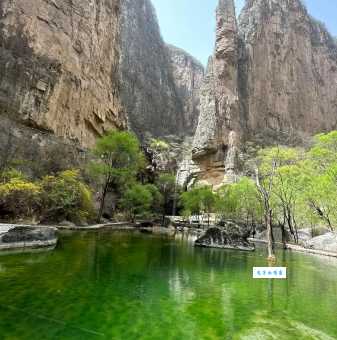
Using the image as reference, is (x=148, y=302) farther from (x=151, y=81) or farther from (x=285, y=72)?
A: (x=151, y=81)

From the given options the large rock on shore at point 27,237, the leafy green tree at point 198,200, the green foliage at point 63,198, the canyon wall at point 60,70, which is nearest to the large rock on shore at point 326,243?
the green foliage at point 63,198

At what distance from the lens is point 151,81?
4072 inches

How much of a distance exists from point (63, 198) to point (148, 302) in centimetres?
2072

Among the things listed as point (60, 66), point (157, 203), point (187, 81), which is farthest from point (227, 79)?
point (60, 66)

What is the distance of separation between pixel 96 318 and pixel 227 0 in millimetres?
97835

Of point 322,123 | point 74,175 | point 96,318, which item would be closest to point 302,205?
point 74,175

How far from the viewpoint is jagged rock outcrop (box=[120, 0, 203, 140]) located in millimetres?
94312

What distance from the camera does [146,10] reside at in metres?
113

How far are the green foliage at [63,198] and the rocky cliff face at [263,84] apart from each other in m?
49.2

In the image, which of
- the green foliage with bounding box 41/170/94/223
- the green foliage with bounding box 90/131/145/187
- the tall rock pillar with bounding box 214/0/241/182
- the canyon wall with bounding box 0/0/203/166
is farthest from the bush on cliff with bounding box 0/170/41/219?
the tall rock pillar with bounding box 214/0/241/182

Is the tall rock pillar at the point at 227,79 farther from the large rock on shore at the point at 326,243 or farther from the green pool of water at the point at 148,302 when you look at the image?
the green pool of water at the point at 148,302

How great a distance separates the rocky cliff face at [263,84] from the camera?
8138 cm

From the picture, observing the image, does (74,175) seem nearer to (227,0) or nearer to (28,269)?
(28,269)

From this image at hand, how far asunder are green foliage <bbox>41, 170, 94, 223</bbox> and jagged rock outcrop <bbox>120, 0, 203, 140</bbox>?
60.3 m
